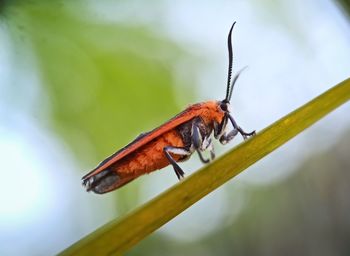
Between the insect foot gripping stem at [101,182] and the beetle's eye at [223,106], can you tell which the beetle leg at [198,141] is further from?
the insect foot gripping stem at [101,182]

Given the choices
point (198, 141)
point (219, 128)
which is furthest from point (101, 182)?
point (219, 128)

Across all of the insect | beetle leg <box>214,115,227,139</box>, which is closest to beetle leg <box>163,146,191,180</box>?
the insect

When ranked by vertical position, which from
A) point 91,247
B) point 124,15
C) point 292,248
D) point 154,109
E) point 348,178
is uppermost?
point 124,15

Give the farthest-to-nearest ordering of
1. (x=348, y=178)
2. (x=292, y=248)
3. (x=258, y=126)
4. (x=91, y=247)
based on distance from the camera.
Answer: (x=258, y=126)
(x=292, y=248)
(x=348, y=178)
(x=91, y=247)

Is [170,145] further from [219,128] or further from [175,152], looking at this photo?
[219,128]

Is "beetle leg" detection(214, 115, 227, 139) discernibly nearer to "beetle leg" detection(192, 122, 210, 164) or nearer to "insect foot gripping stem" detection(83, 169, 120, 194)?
"beetle leg" detection(192, 122, 210, 164)

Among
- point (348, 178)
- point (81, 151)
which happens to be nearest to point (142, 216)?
point (348, 178)

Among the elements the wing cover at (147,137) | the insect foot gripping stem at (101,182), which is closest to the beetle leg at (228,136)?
the wing cover at (147,137)

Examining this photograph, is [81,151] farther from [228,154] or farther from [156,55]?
[228,154]
